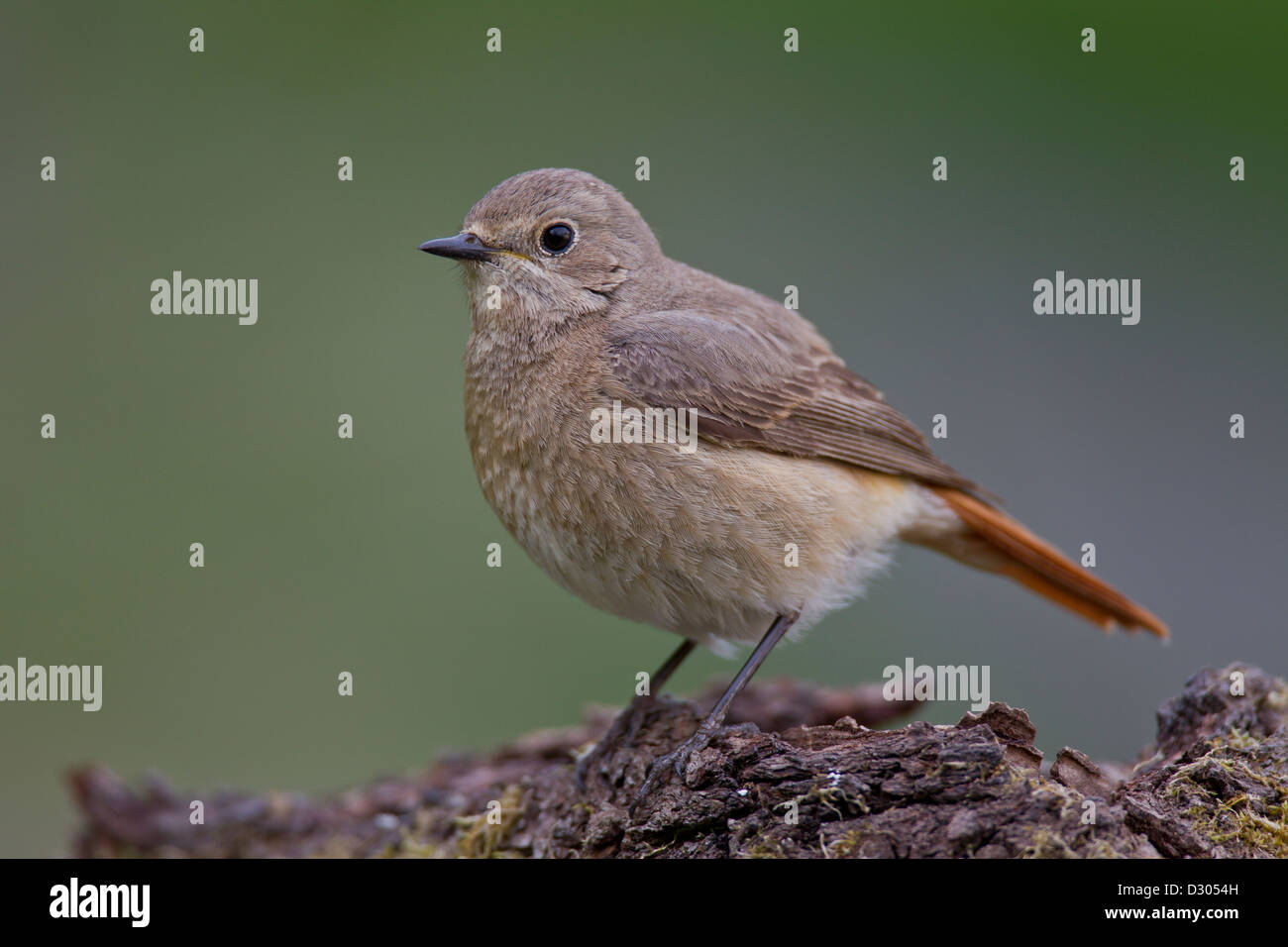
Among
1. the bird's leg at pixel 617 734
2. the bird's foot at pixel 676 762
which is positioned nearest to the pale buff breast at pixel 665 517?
the bird's leg at pixel 617 734

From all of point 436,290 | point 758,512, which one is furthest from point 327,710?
point 758,512

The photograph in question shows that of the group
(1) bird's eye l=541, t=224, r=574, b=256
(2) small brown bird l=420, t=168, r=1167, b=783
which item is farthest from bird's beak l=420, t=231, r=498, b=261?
(1) bird's eye l=541, t=224, r=574, b=256

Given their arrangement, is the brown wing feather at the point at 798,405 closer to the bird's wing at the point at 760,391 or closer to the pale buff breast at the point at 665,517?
the bird's wing at the point at 760,391

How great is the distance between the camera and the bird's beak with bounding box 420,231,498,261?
5.04 meters

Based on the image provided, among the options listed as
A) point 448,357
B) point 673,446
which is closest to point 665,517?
point 673,446

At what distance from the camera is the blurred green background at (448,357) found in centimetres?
732

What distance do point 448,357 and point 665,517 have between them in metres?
4.14

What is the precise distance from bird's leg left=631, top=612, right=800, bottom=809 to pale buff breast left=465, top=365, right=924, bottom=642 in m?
0.08

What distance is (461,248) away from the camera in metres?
5.07

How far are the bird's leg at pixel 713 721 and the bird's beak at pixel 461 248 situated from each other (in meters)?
1.96

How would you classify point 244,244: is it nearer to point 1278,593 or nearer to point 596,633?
point 596,633
